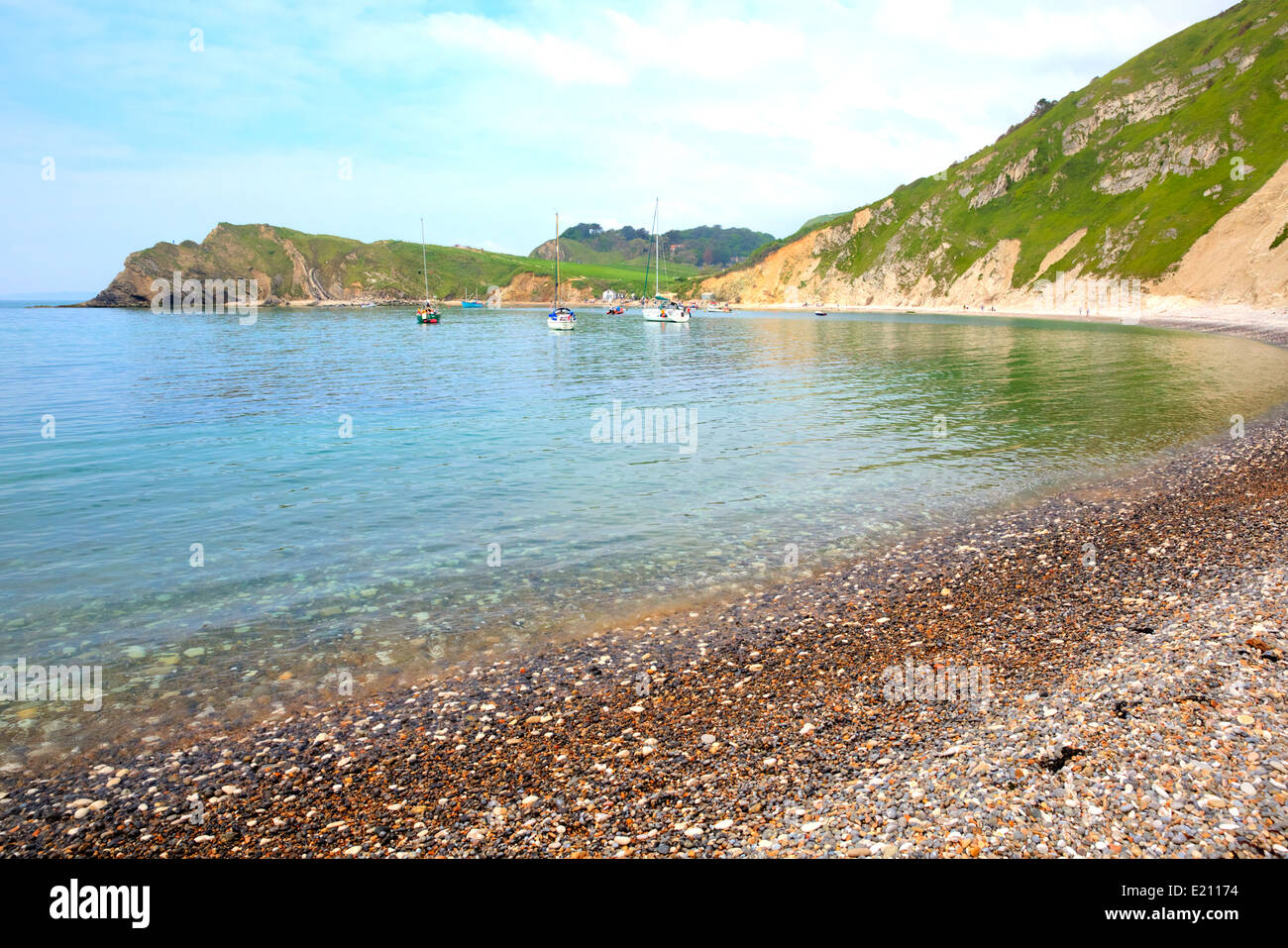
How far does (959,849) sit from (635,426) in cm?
3118

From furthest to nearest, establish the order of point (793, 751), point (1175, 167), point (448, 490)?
point (1175, 167), point (448, 490), point (793, 751)

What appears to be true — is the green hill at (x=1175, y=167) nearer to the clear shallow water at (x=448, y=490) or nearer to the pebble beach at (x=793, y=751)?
the clear shallow water at (x=448, y=490)

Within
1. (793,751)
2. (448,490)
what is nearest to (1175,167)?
(448,490)

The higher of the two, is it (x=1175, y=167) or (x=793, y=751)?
(x=1175, y=167)

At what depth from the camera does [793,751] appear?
9359mm

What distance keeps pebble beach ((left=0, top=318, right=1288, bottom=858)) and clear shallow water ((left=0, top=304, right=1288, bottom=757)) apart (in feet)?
7.49

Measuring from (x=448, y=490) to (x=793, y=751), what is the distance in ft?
59.5

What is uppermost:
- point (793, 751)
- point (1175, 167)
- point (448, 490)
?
point (1175, 167)

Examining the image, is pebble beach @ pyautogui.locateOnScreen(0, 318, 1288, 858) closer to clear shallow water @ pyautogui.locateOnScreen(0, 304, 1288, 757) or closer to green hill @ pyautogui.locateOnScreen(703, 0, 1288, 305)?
clear shallow water @ pyautogui.locateOnScreen(0, 304, 1288, 757)

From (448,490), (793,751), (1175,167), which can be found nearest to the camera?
(793,751)

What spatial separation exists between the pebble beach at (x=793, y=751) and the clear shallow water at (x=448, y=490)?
228 centimetres

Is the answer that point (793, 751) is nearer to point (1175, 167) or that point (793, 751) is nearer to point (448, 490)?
point (448, 490)

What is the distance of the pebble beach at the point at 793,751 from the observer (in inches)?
300
